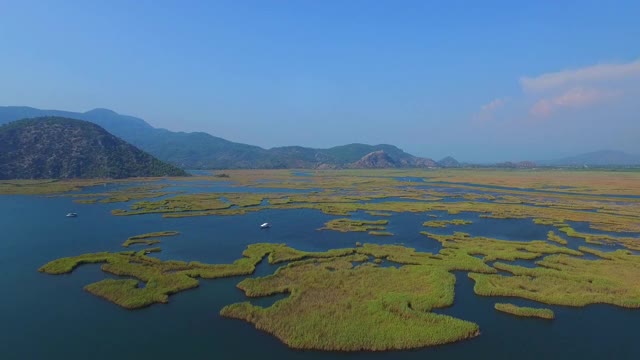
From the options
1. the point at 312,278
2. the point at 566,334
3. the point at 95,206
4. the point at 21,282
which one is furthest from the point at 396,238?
the point at 95,206

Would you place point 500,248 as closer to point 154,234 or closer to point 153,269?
point 153,269

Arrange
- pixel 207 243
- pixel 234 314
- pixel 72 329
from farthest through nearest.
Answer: pixel 207 243, pixel 234 314, pixel 72 329

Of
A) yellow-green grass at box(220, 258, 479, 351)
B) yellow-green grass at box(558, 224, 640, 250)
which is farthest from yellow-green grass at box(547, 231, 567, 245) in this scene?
yellow-green grass at box(220, 258, 479, 351)

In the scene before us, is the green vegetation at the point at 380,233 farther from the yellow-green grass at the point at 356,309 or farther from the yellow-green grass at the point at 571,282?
the yellow-green grass at the point at 571,282

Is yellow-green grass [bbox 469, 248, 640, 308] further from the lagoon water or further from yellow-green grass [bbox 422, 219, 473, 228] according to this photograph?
yellow-green grass [bbox 422, 219, 473, 228]

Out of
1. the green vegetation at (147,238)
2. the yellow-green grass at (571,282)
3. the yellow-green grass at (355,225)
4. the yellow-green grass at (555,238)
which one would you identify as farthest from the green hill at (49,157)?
the yellow-green grass at (571,282)

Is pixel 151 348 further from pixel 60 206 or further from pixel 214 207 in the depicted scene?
pixel 60 206
